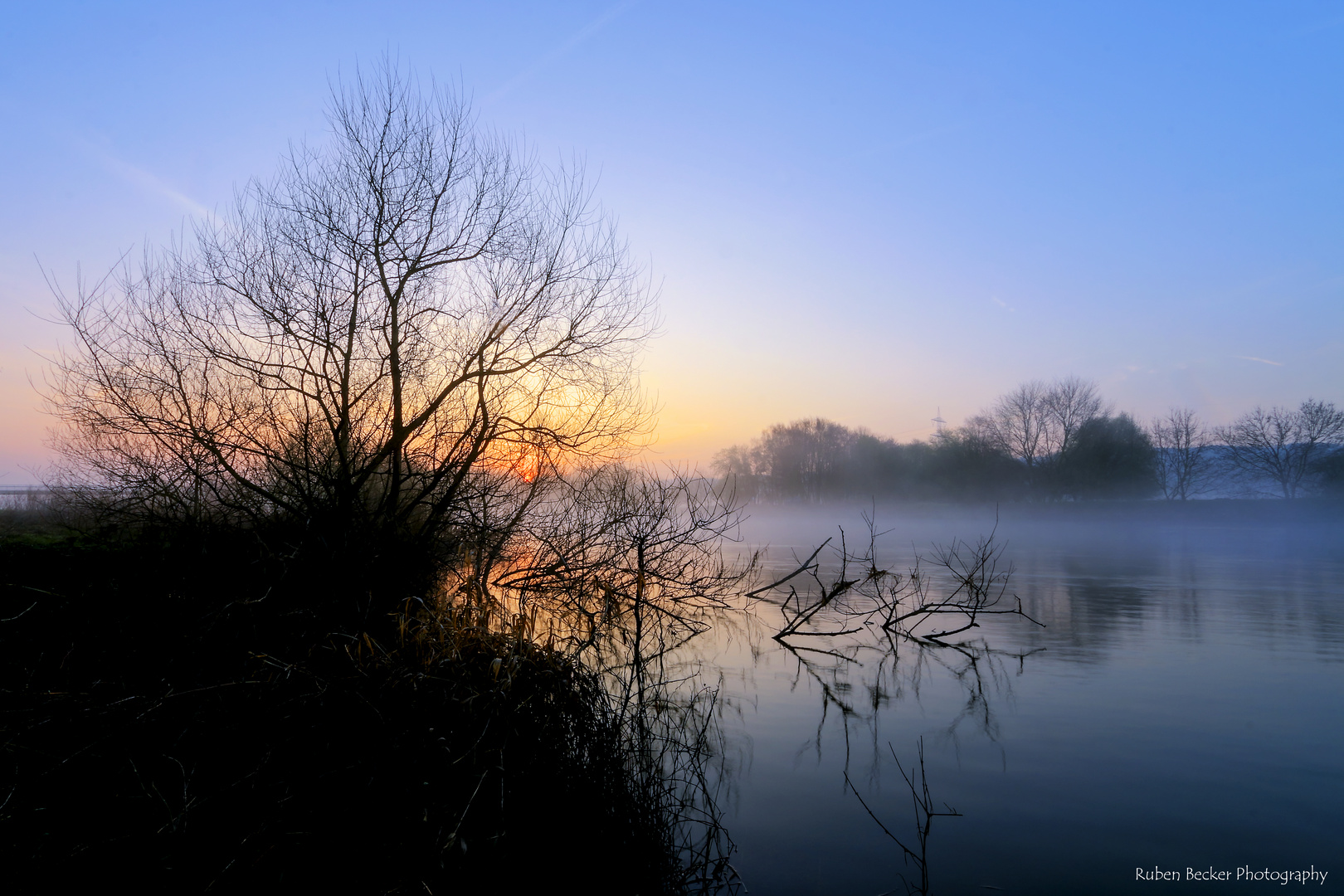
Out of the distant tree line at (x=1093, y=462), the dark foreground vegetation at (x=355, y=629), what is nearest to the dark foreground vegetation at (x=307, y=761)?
the dark foreground vegetation at (x=355, y=629)

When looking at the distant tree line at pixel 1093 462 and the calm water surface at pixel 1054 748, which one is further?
the distant tree line at pixel 1093 462

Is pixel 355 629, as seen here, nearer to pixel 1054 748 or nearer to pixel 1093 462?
pixel 1054 748

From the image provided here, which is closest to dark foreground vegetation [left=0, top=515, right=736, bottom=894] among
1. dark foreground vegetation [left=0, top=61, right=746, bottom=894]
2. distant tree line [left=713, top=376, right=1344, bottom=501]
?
dark foreground vegetation [left=0, top=61, right=746, bottom=894]

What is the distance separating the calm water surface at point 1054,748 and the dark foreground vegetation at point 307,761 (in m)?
1.28

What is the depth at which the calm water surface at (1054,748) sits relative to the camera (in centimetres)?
534

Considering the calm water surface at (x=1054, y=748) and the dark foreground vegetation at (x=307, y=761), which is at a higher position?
the dark foreground vegetation at (x=307, y=761)

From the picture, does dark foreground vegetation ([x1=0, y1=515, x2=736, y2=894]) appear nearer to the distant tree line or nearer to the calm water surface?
the calm water surface

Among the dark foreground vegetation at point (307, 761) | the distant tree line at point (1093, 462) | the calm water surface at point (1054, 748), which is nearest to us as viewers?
the dark foreground vegetation at point (307, 761)

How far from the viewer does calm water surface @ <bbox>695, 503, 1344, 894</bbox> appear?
534 cm

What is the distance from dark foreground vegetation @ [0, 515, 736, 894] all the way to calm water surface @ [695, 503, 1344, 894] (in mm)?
1277

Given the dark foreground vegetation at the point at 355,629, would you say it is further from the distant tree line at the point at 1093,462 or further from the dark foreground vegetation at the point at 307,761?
the distant tree line at the point at 1093,462

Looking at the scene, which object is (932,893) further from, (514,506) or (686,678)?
(514,506)

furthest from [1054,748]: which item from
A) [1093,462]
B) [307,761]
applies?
[1093,462]

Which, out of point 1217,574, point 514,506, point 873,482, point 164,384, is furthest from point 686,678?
point 873,482
